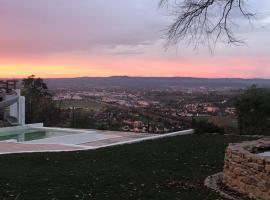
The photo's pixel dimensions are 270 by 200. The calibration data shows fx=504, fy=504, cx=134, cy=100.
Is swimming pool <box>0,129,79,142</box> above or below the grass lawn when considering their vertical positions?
below

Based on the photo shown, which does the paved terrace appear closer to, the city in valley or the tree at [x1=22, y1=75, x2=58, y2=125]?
the city in valley

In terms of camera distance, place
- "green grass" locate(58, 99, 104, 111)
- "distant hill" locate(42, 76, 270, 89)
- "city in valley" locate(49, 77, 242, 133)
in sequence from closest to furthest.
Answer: "city in valley" locate(49, 77, 242, 133)
"green grass" locate(58, 99, 104, 111)
"distant hill" locate(42, 76, 270, 89)

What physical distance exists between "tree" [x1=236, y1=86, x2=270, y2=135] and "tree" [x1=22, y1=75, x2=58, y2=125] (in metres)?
10.1

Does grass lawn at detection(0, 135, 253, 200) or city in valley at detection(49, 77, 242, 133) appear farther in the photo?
city in valley at detection(49, 77, 242, 133)

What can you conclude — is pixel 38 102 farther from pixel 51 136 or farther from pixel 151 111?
pixel 51 136

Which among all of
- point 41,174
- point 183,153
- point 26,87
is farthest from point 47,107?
point 41,174

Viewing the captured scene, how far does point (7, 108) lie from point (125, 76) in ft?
59.2

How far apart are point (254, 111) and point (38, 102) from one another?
38.0ft

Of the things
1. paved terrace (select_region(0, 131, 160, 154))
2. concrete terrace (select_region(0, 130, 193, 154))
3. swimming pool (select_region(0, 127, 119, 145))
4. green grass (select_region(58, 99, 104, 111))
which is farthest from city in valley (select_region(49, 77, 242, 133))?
paved terrace (select_region(0, 131, 160, 154))

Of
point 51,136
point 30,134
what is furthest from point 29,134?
point 51,136

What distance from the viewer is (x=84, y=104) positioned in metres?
29.7

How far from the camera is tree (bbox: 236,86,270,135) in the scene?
22.2 metres

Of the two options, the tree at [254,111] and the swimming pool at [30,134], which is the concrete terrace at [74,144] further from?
the tree at [254,111]

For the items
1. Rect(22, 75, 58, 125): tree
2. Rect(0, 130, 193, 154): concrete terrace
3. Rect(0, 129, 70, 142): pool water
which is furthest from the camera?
Rect(22, 75, 58, 125): tree
